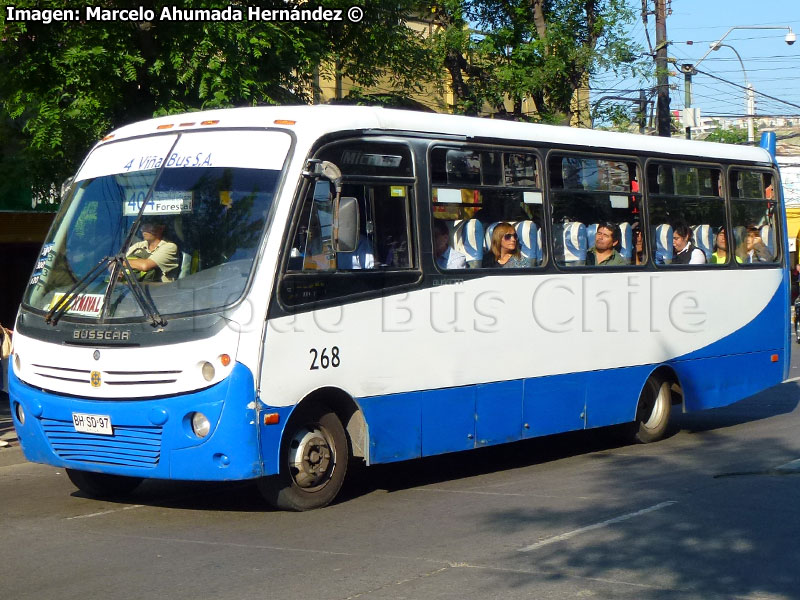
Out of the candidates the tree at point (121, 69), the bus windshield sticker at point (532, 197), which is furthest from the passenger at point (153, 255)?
the tree at point (121, 69)

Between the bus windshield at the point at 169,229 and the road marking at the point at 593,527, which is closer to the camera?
the road marking at the point at 593,527

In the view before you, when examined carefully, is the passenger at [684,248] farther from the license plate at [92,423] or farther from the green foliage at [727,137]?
the green foliage at [727,137]

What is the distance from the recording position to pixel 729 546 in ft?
23.7

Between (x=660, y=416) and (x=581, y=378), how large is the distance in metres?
1.78

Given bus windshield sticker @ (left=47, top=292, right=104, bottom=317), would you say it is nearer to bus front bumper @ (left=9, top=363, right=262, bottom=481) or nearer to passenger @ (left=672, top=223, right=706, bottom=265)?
bus front bumper @ (left=9, top=363, right=262, bottom=481)

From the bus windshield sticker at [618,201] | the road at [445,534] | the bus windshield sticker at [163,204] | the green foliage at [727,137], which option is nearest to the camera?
the road at [445,534]

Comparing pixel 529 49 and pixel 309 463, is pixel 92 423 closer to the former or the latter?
pixel 309 463

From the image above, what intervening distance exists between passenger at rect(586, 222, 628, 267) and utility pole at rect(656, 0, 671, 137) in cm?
1615

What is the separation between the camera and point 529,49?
23016 millimetres

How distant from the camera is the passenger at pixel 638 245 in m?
11.9

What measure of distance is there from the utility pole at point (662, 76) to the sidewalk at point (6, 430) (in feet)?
55.4

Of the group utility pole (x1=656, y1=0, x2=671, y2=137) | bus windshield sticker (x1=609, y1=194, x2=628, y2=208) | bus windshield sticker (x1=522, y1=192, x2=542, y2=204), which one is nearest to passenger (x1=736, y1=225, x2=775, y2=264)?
bus windshield sticker (x1=609, y1=194, x2=628, y2=208)

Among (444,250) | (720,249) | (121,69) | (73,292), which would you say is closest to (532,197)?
(444,250)

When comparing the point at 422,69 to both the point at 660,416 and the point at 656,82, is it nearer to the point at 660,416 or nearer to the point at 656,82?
the point at 660,416
